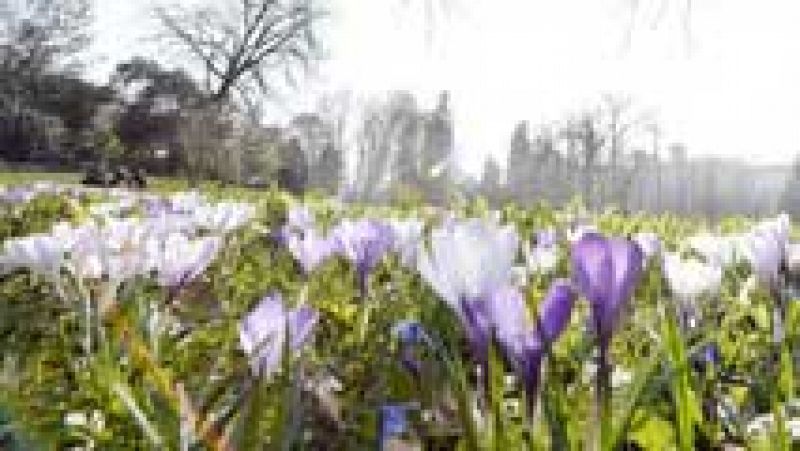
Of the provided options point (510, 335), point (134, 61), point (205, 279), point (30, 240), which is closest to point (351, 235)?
point (205, 279)

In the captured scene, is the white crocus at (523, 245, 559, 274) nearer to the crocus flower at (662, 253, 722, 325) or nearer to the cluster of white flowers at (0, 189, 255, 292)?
the cluster of white flowers at (0, 189, 255, 292)

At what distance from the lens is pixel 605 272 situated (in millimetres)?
668

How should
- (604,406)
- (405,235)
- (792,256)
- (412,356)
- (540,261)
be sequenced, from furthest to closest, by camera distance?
(540,261) < (405,235) < (792,256) < (412,356) < (604,406)

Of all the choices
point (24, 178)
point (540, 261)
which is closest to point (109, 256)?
point (540, 261)

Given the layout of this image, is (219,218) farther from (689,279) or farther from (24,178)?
(24,178)

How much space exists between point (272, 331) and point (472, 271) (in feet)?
0.63

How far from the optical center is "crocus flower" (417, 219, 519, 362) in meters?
0.67

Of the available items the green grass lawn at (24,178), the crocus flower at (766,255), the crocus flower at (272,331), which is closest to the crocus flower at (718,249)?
the crocus flower at (766,255)

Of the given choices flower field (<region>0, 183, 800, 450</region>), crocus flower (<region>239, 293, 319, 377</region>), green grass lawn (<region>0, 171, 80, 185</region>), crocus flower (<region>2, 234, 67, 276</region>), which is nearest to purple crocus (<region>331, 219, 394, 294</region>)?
flower field (<region>0, 183, 800, 450</region>)

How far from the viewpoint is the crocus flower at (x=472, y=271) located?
674 millimetres

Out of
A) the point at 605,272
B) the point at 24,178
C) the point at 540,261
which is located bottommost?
the point at 24,178

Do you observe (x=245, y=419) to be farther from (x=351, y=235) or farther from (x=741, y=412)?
(x=351, y=235)

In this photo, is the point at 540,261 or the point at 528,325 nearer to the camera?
the point at 528,325

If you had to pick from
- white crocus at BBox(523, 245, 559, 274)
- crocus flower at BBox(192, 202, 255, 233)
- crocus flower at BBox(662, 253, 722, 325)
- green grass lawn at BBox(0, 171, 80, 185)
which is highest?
crocus flower at BBox(662, 253, 722, 325)
